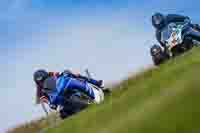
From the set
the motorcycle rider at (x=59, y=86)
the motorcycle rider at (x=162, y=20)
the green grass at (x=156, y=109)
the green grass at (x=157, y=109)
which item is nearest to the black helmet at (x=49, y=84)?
the motorcycle rider at (x=59, y=86)

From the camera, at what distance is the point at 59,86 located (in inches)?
1281

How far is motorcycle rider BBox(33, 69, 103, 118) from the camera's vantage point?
32.6 meters

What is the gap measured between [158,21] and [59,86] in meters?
6.75

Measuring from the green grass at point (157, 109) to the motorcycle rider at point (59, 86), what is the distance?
524 cm

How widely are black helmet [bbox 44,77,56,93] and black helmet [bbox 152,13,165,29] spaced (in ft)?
21.1

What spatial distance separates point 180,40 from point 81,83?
5531mm

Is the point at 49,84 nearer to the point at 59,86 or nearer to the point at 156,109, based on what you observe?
the point at 59,86

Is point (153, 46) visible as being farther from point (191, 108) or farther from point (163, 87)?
point (191, 108)

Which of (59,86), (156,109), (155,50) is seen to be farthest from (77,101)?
(156,109)

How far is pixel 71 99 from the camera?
3275 centimetres

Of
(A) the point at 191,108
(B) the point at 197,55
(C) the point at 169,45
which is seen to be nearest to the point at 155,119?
(A) the point at 191,108

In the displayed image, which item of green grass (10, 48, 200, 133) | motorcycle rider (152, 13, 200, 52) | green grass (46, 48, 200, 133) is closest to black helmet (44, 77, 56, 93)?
green grass (10, 48, 200, 133)

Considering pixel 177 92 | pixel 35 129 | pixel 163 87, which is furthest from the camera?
pixel 35 129

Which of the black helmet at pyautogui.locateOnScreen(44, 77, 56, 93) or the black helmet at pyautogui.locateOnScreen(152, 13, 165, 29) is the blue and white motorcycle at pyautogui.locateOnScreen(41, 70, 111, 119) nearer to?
the black helmet at pyautogui.locateOnScreen(44, 77, 56, 93)
